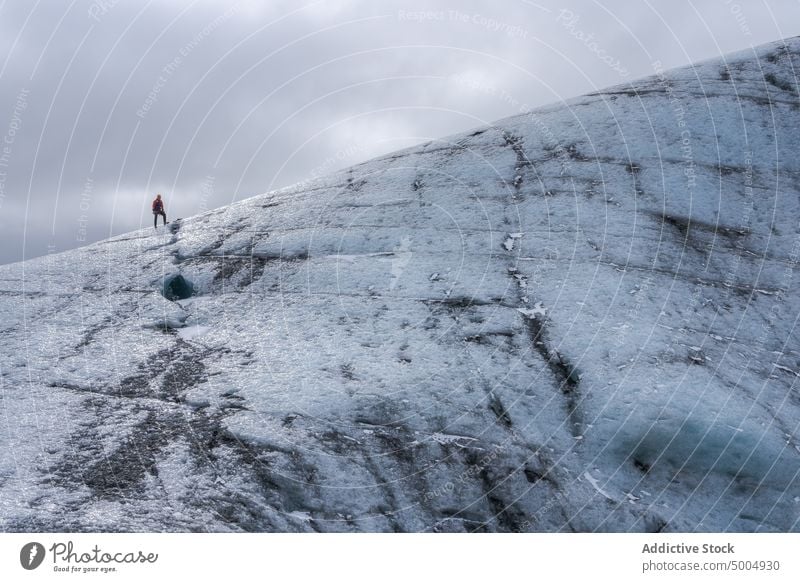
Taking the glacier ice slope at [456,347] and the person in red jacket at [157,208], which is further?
the person in red jacket at [157,208]

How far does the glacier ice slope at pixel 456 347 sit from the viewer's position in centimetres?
858

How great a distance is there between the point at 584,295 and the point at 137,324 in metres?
8.48

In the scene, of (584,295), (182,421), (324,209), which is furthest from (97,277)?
(584,295)

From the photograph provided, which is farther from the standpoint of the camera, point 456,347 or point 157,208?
point 157,208

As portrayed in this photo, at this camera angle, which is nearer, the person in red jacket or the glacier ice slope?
the glacier ice slope

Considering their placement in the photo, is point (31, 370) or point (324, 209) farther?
point (324, 209)

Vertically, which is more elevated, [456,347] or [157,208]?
[157,208]

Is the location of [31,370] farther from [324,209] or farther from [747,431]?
[747,431]

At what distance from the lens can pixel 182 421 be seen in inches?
371

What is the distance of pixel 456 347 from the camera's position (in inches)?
422

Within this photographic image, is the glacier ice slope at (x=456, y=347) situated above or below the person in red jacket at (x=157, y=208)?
below

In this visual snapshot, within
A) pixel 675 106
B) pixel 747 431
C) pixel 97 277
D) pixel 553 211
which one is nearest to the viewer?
pixel 747 431

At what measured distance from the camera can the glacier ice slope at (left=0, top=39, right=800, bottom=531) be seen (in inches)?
338

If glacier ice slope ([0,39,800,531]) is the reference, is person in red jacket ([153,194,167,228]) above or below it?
above
